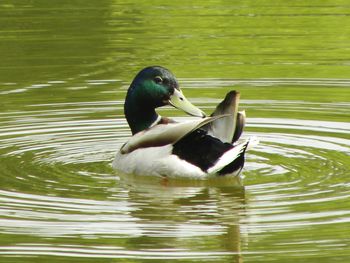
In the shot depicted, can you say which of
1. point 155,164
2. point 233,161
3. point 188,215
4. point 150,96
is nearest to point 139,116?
point 150,96

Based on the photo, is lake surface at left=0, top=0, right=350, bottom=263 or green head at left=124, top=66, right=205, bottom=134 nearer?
lake surface at left=0, top=0, right=350, bottom=263

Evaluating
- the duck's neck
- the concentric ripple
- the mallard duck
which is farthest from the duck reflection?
the duck's neck

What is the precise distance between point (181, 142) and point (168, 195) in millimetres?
537

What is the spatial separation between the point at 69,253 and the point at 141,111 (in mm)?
3359

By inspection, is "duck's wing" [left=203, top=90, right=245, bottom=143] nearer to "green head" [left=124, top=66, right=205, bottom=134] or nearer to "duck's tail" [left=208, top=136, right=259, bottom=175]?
"duck's tail" [left=208, top=136, right=259, bottom=175]

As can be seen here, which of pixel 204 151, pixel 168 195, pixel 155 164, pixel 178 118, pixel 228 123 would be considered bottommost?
pixel 178 118

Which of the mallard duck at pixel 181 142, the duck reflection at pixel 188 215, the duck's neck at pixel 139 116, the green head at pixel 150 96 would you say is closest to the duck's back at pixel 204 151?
the mallard duck at pixel 181 142

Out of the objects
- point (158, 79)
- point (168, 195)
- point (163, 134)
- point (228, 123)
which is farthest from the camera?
point (158, 79)

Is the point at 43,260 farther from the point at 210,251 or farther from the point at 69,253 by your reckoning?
the point at 210,251

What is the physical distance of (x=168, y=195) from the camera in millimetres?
11852

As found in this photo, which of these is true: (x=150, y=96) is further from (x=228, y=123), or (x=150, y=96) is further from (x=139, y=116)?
(x=228, y=123)

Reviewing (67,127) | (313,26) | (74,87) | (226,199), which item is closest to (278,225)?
(226,199)

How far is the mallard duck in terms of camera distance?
11.9 metres

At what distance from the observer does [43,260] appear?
387 inches
